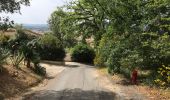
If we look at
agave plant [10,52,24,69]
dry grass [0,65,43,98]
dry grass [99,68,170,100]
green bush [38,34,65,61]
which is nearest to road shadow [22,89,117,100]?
dry grass [0,65,43,98]

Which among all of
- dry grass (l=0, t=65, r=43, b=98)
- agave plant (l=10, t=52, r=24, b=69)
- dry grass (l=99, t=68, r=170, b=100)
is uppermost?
agave plant (l=10, t=52, r=24, b=69)

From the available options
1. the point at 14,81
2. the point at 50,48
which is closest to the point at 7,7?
the point at 14,81

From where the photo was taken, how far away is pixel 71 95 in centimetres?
1809

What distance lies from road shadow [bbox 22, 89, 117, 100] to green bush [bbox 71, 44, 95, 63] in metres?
35.8

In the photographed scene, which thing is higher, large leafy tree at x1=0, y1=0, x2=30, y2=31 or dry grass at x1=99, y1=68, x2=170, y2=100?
large leafy tree at x1=0, y1=0, x2=30, y2=31

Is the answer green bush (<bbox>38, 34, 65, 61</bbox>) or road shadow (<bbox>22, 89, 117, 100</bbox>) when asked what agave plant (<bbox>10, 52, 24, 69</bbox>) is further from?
green bush (<bbox>38, 34, 65, 61</bbox>)

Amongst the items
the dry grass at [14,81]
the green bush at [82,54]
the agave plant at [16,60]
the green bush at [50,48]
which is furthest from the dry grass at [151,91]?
the green bush at [82,54]

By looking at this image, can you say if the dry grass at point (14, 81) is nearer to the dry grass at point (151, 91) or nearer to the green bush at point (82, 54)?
the dry grass at point (151, 91)

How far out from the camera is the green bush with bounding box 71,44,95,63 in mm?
55969

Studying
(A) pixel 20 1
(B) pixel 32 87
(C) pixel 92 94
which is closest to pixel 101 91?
(C) pixel 92 94

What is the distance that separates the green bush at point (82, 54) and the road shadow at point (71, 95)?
35.8 metres

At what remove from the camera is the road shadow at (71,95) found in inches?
682

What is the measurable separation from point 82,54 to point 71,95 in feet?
124

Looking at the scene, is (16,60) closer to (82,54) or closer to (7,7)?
(7,7)
